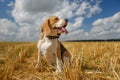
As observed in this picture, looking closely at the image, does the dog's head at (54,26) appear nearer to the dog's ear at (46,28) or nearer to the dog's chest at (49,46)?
the dog's ear at (46,28)

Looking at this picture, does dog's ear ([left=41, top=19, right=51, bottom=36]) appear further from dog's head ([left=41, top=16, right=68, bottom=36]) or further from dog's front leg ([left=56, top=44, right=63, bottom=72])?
dog's front leg ([left=56, top=44, right=63, bottom=72])

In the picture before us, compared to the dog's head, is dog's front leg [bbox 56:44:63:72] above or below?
below

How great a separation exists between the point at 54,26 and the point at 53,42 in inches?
21.0

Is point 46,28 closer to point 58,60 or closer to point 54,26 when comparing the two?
point 54,26

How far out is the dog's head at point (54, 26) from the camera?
6.73 m

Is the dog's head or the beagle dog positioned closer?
the beagle dog

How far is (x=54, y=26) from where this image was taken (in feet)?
22.6

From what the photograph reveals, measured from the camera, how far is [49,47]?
657 cm

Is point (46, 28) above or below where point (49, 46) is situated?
above

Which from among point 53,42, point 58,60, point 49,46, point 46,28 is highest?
point 46,28

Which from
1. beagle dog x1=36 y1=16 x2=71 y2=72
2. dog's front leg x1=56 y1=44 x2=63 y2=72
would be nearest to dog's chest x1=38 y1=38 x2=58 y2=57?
beagle dog x1=36 y1=16 x2=71 y2=72

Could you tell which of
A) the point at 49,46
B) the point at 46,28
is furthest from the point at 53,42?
the point at 46,28

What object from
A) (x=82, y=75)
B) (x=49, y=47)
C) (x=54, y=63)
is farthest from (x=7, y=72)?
(x=54, y=63)

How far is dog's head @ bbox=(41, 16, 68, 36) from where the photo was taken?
6732 millimetres
